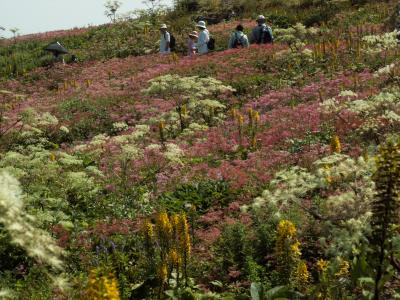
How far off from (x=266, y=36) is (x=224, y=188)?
50.3 ft

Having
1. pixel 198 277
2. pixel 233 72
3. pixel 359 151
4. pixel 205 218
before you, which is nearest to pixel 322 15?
Answer: pixel 233 72

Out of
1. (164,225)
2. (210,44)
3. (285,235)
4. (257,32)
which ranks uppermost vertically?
(257,32)

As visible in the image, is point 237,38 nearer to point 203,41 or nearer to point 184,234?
point 203,41

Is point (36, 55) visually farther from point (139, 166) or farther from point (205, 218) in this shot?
point (205, 218)

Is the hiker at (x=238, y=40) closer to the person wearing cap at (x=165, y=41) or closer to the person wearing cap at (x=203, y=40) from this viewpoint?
the person wearing cap at (x=203, y=40)

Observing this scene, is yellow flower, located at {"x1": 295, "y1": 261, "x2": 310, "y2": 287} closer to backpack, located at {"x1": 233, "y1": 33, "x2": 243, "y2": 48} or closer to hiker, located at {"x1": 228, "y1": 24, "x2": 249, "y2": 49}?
hiker, located at {"x1": 228, "y1": 24, "x2": 249, "y2": 49}

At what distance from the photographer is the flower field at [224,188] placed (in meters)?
4.49

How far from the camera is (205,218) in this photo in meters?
8.99

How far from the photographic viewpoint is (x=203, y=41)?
961 inches

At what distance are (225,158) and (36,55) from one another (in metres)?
24.6

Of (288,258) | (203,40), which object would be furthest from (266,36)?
(288,258)

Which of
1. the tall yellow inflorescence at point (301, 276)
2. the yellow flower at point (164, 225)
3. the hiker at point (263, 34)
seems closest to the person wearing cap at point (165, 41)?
the hiker at point (263, 34)

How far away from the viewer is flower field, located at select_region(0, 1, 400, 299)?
14.7 ft

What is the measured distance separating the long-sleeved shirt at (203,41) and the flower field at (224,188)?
2.84 m
